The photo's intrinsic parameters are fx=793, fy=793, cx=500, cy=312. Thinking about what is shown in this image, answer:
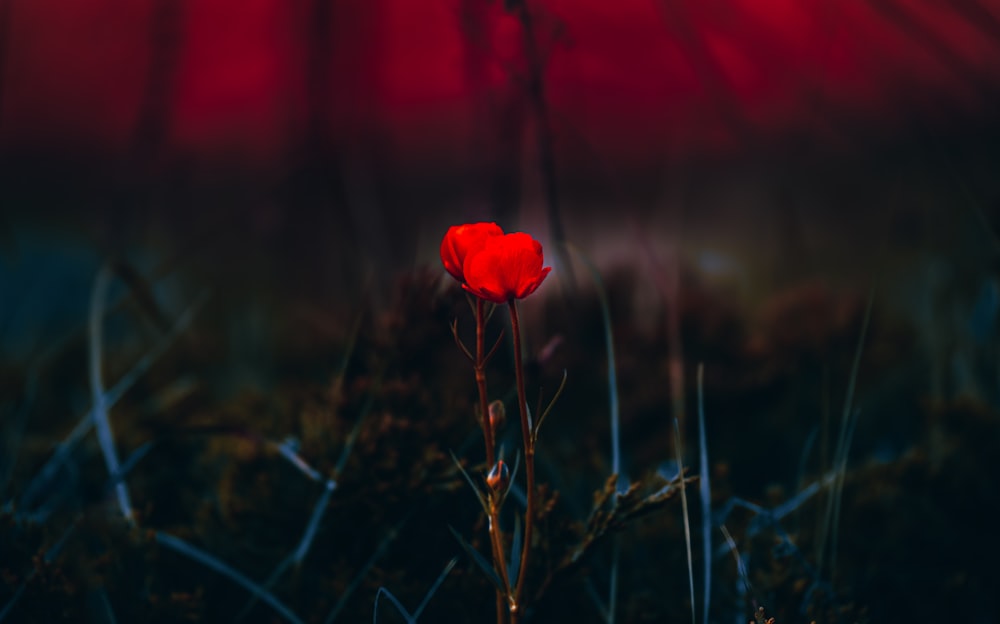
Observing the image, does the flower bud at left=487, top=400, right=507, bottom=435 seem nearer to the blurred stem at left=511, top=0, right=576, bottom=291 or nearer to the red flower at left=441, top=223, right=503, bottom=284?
the red flower at left=441, top=223, right=503, bottom=284

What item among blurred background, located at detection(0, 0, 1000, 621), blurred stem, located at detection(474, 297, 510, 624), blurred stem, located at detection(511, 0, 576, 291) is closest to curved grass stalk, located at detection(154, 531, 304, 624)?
blurred background, located at detection(0, 0, 1000, 621)

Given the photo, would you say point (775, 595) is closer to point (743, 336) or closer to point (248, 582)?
point (248, 582)

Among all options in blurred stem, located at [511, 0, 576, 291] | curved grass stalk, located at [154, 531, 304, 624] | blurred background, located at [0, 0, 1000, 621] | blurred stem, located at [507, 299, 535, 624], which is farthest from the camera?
blurred background, located at [0, 0, 1000, 621]

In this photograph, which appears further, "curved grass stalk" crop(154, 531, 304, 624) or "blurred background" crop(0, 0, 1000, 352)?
"blurred background" crop(0, 0, 1000, 352)

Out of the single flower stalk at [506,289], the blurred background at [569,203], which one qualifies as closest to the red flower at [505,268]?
the single flower stalk at [506,289]

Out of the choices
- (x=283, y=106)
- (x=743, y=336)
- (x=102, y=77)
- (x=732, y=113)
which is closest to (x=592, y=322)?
(x=743, y=336)

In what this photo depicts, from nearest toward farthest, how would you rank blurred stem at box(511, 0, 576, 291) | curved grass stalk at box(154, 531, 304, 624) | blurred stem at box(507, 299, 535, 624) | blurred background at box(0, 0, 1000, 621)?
blurred stem at box(507, 299, 535, 624)
curved grass stalk at box(154, 531, 304, 624)
blurred stem at box(511, 0, 576, 291)
blurred background at box(0, 0, 1000, 621)
